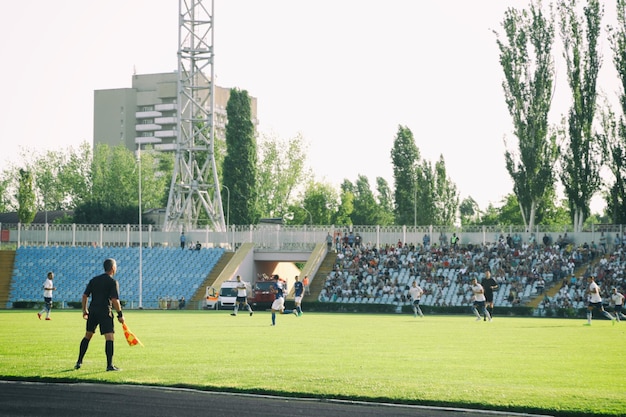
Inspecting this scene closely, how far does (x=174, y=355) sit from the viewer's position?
1961 centimetres

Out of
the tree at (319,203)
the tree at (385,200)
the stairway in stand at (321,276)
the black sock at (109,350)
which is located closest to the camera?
the black sock at (109,350)

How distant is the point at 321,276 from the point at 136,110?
110 meters

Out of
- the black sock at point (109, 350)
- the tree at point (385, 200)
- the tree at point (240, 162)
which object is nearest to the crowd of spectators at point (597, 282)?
the black sock at point (109, 350)

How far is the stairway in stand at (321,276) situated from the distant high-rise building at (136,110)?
101606 mm

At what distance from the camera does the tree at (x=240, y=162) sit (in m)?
91.8

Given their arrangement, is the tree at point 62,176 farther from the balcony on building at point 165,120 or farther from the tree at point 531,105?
the tree at point 531,105

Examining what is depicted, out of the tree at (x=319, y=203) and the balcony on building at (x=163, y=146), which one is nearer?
the tree at (x=319, y=203)

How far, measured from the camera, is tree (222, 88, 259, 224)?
91750mm

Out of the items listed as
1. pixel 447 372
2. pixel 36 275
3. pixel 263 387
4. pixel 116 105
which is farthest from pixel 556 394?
pixel 116 105

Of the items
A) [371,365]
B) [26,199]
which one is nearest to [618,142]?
[371,365]

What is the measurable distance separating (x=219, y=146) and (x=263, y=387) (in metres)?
113

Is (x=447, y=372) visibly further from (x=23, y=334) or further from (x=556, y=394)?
(x=23, y=334)

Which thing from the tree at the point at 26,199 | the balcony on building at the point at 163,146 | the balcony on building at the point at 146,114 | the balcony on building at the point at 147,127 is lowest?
the tree at the point at 26,199

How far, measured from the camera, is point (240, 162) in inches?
3659
